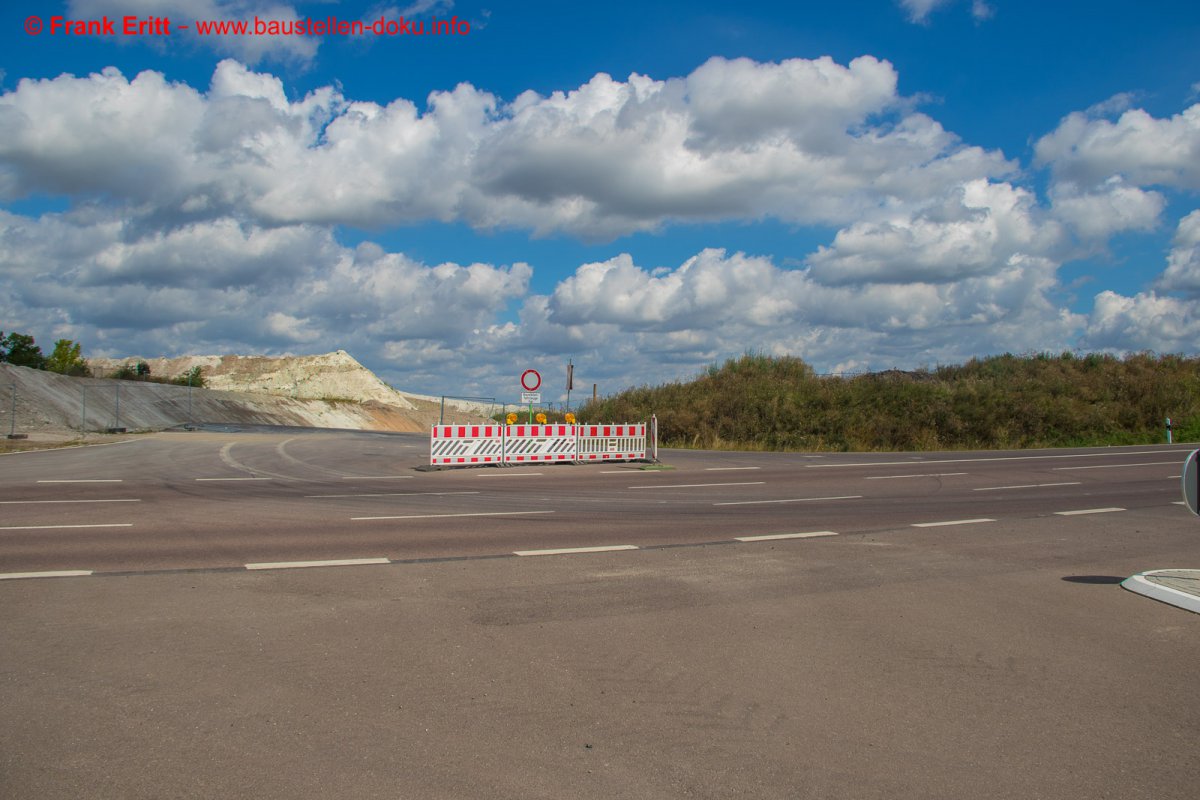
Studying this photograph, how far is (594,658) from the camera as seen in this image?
592 cm

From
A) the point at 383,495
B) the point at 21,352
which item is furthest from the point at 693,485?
the point at 21,352

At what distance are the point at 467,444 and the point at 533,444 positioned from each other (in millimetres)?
2212

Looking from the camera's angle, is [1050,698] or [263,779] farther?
[1050,698]

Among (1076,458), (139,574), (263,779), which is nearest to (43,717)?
(263,779)

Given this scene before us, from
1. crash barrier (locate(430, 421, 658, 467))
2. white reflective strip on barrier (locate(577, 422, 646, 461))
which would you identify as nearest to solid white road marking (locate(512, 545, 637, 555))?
crash barrier (locate(430, 421, 658, 467))

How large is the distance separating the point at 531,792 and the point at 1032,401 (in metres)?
36.0

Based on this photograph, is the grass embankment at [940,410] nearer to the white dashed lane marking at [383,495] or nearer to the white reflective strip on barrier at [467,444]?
the white reflective strip on barrier at [467,444]

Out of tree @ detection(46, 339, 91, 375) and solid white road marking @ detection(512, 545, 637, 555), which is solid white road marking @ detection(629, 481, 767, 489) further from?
tree @ detection(46, 339, 91, 375)

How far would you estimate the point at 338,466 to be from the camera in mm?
23281

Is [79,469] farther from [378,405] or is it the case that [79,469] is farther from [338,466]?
[378,405]

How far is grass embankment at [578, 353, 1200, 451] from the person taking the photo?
1350 inches

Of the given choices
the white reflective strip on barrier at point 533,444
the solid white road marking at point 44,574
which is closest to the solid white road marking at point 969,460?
the white reflective strip on barrier at point 533,444

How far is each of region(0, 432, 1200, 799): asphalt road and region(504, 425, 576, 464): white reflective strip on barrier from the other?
11.5 m

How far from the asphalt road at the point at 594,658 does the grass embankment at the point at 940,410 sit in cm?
2169
